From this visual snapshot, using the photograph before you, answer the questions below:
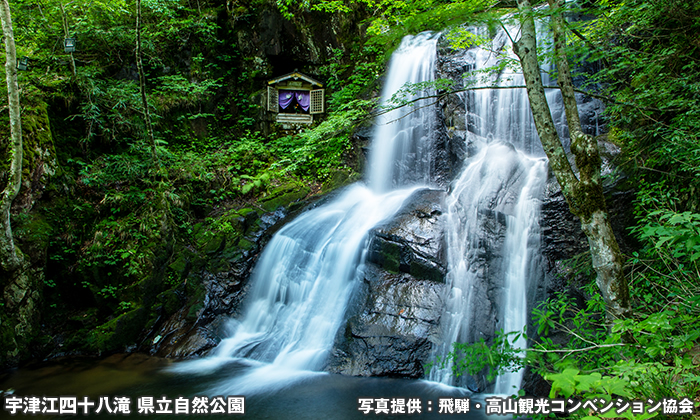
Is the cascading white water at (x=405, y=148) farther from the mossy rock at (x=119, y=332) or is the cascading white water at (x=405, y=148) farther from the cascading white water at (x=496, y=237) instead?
the mossy rock at (x=119, y=332)

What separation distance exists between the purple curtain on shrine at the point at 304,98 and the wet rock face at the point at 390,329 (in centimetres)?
922

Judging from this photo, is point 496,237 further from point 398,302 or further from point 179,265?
point 179,265

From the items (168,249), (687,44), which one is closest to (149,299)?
(168,249)

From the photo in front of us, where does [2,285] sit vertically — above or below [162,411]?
above

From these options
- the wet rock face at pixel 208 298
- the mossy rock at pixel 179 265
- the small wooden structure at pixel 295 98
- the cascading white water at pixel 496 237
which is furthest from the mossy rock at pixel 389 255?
the small wooden structure at pixel 295 98

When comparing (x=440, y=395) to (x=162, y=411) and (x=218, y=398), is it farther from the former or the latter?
(x=162, y=411)

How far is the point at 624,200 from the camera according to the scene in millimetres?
6020

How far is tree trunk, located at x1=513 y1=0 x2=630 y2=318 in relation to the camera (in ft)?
11.2

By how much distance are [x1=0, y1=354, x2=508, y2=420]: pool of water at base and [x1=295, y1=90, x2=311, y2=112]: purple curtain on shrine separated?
1020cm

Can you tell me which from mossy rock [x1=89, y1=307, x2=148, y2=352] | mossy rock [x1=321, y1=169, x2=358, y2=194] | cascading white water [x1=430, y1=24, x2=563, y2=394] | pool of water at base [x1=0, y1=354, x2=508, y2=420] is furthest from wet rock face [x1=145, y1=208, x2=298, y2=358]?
cascading white water [x1=430, y1=24, x2=563, y2=394]

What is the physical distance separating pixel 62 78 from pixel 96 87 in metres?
0.77

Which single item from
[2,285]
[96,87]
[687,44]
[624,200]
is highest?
[96,87]

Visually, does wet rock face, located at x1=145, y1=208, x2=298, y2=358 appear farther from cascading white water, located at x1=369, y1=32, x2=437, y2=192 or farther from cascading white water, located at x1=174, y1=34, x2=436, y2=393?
cascading white water, located at x1=369, y1=32, x2=437, y2=192

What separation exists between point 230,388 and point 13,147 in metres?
5.56
